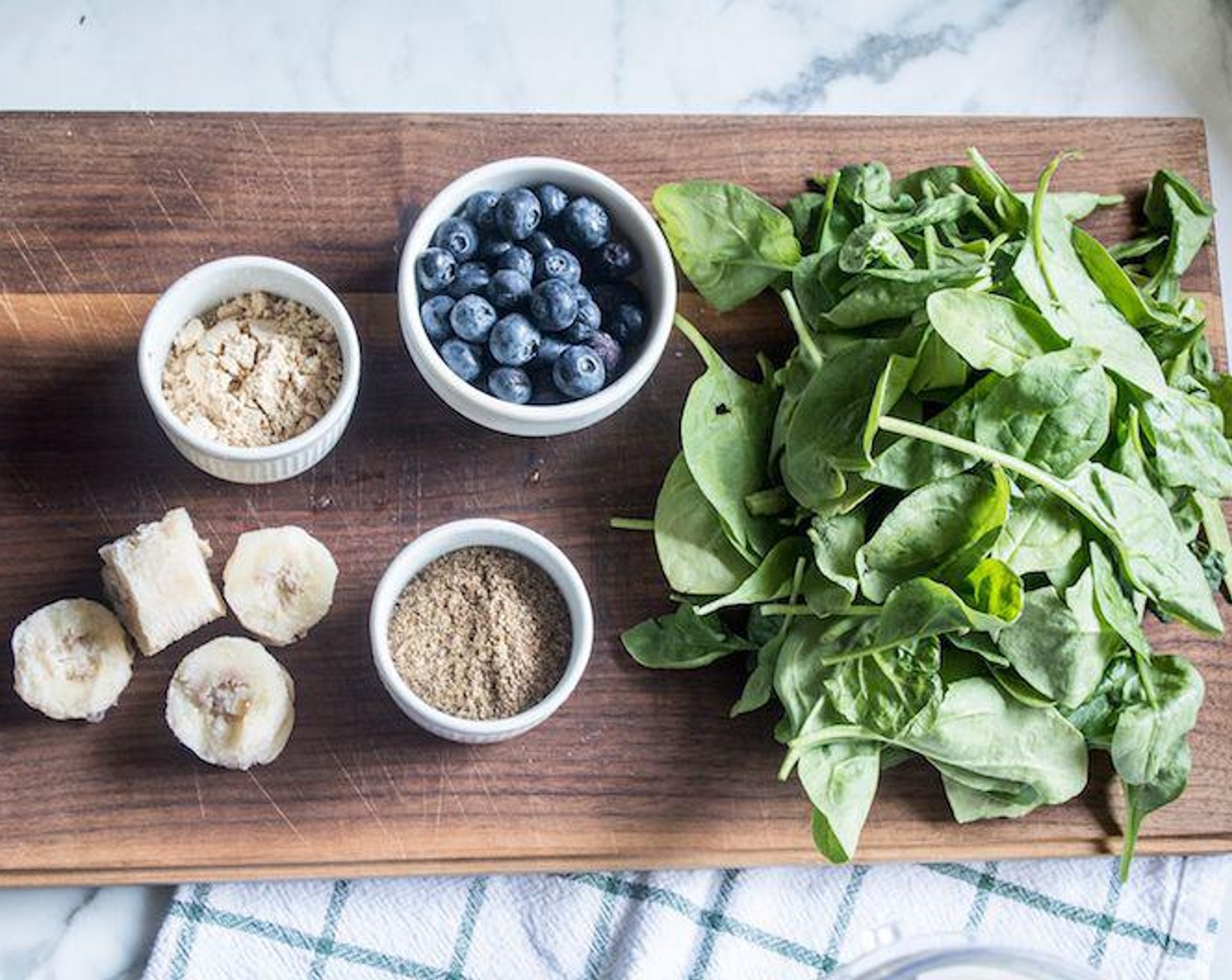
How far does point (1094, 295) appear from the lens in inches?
42.2

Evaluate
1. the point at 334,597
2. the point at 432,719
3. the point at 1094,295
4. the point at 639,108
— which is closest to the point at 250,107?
the point at 639,108

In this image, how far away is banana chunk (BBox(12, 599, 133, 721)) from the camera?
1045mm

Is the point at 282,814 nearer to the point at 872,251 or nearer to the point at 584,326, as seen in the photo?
the point at 584,326

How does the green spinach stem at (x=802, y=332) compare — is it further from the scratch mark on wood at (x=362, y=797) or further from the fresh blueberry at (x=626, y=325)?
the scratch mark on wood at (x=362, y=797)

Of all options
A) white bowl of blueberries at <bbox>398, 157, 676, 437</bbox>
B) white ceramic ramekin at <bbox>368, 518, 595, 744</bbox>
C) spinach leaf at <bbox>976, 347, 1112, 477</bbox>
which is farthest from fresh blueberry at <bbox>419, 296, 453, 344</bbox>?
spinach leaf at <bbox>976, 347, 1112, 477</bbox>

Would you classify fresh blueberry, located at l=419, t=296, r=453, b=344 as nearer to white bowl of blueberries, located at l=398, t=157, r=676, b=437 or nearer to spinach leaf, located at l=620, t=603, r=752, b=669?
white bowl of blueberries, located at l=398, t=157, r=676, b=437

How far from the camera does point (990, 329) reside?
3.30ft

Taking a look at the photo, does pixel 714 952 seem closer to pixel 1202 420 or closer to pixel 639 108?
pixel 1202 420

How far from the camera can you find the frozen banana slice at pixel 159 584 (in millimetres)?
1050

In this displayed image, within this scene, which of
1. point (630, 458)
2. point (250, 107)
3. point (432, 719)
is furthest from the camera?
point (250, 107)

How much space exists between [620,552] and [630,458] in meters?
0.06

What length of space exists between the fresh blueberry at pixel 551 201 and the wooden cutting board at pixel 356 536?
0.08 m

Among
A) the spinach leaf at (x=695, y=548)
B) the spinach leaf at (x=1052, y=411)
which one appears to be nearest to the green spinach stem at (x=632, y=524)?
the spinach leaf at (x=695, y=548)

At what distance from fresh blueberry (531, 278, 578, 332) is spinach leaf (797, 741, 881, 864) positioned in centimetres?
30
